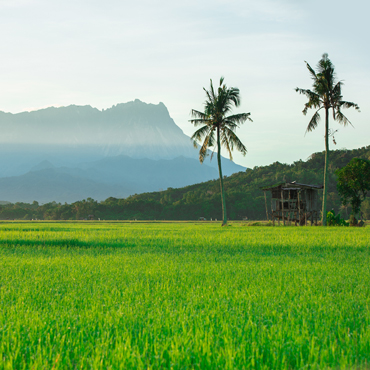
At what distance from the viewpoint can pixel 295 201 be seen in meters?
31.7

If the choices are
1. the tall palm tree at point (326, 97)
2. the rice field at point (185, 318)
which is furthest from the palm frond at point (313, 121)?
the rice field at point (185, 318)

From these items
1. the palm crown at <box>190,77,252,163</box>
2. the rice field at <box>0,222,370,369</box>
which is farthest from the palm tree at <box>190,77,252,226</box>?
the rice field at <box>0,222,370,369</box>

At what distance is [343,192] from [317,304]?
25964 millimetres

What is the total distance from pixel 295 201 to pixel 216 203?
112 ft

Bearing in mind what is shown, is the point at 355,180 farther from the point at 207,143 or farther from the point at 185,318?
the point at 185,318

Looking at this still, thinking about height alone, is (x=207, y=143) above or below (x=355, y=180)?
above

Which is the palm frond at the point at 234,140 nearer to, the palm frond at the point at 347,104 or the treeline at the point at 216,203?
the palm frond at the point at 347,104

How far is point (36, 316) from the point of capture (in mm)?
3775

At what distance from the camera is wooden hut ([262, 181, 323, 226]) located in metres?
31.0

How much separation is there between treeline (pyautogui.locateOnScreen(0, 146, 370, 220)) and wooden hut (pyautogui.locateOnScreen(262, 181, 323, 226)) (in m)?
27.1

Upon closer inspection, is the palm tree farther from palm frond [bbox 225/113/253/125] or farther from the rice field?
the rice field

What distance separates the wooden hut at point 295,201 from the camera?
30984mm

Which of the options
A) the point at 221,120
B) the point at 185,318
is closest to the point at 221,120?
the point at 221,120

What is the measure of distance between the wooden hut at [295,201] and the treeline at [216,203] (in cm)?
2708
